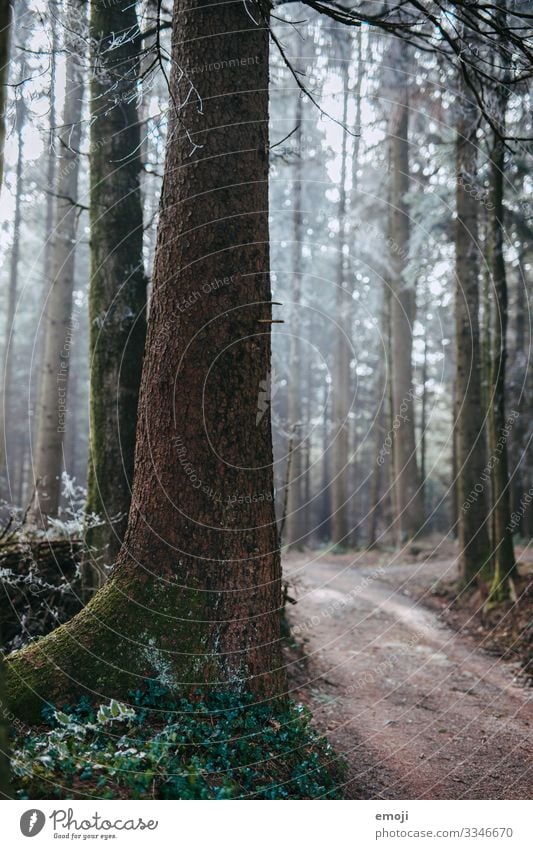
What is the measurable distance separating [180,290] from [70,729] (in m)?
3.07

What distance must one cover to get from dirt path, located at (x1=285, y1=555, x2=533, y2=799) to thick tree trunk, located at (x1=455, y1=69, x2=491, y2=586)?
4.72 ft

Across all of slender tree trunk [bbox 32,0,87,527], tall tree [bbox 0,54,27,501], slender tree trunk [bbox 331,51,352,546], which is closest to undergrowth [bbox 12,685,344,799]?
tall tree [bbox 0,54,27,501]

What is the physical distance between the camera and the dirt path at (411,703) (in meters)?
4.89

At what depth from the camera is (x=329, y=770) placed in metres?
4.48

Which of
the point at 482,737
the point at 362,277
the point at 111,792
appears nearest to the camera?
the point at 111,792

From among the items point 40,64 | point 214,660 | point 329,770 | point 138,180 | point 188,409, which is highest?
point 40,64

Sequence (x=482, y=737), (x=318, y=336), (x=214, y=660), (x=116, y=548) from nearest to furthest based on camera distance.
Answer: (x=214, y=660)
(x=482, y=737)
(x=116, y=548)
(x=318, y=336)

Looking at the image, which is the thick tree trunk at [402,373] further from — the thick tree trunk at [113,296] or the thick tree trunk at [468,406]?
the thick tree trunk at [113,296]

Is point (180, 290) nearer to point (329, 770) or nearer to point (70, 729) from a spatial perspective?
point (70, 729)
